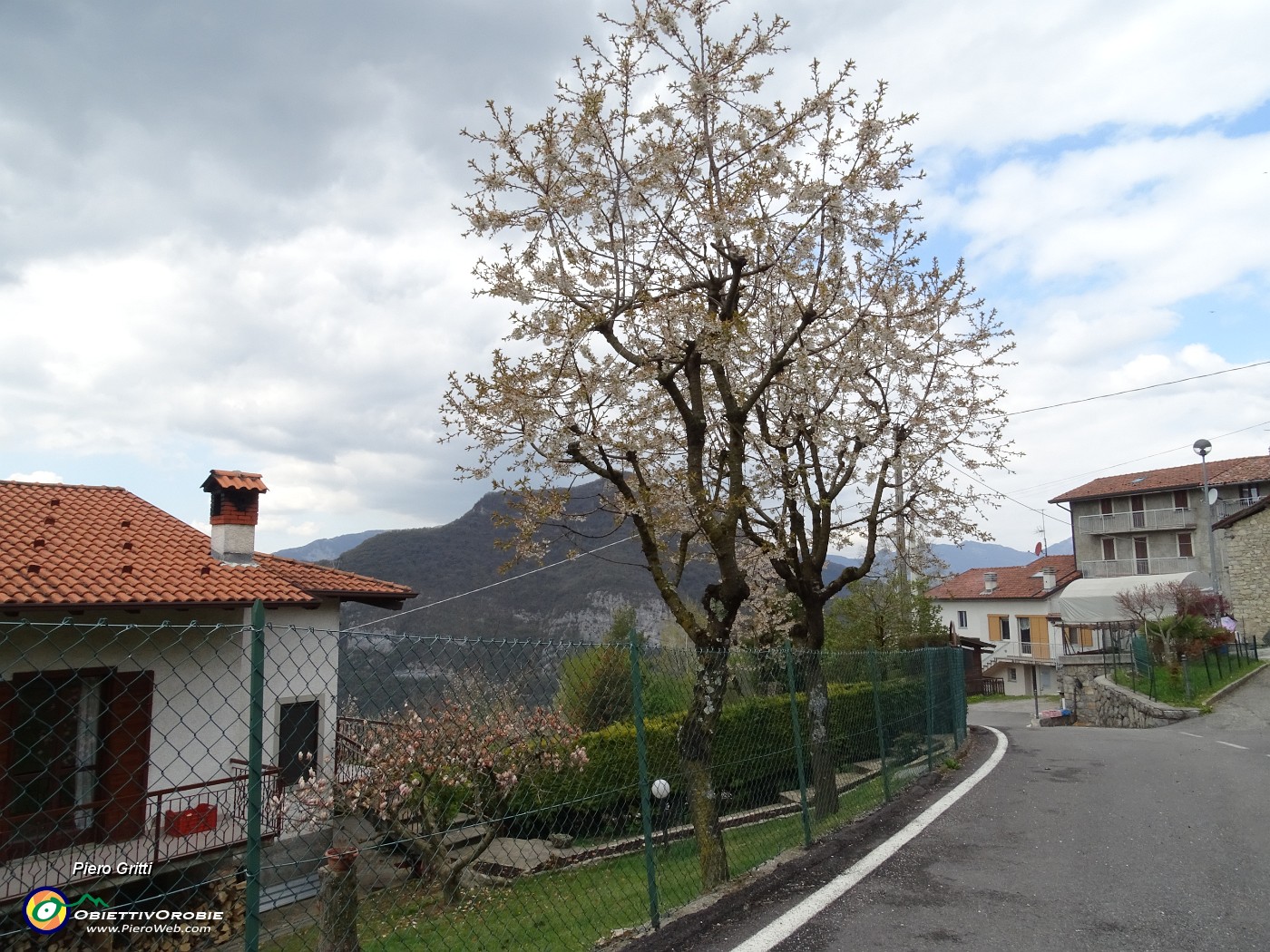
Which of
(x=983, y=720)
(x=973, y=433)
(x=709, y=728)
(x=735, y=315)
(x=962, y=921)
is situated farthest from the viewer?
(x=983, y=720)

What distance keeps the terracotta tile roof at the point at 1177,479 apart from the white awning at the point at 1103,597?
495 cm

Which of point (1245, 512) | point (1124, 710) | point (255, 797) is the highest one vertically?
point (1245, 512)

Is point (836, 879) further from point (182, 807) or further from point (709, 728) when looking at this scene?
point (182, 807)

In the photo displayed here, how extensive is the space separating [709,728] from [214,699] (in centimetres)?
883

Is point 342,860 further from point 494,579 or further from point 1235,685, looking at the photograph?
point 494,579

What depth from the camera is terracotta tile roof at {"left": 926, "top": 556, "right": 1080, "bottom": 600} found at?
5050cm

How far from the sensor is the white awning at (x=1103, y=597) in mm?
37281

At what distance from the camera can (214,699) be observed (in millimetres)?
12312

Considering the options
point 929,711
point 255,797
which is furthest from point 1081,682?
point 255,797

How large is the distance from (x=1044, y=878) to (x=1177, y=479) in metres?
45.9

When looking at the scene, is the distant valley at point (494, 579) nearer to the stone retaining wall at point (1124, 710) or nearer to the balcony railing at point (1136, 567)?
the balcony railing at point (1136, 567)

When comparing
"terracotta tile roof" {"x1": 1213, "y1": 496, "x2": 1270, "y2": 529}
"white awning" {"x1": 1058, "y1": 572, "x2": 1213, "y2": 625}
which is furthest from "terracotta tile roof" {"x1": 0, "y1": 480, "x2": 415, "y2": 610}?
"terracotta tile roof" {"x1": 1213, "y1": 496, "x2": 1270, "y2": 529}

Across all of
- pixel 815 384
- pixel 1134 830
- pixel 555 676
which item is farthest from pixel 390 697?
pixel 815 384

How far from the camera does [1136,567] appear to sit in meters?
44.9
